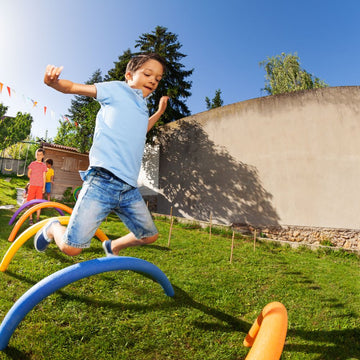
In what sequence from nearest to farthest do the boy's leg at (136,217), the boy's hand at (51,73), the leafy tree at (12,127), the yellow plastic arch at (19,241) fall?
the boy's hand at (51,73), the boy's leg at (136,217), the yellow plastic arch at (19,241), the leafy tree at (12,127)

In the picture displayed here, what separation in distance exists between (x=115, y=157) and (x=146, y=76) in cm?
94

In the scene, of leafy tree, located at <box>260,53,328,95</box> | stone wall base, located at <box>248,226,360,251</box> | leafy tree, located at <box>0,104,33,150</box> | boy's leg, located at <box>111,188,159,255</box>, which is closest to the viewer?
boy's leg, located at <box>111,188,159,255</box>

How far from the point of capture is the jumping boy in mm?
2115

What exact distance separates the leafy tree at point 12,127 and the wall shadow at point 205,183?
2926cm

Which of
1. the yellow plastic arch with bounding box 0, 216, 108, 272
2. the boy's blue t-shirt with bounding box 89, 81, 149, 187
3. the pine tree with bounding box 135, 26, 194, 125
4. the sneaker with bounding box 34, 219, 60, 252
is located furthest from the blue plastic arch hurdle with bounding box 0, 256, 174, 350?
the pine tree with bounding box 135, 26, 194, 125

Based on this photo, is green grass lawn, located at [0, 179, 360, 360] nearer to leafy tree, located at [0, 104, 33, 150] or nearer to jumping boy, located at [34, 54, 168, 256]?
jumping boy, located at [34, 54, 168, 256]

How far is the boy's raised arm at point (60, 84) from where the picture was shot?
1834 mm

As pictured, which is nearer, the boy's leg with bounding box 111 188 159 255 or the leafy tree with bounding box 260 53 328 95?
the boy's leg with bounding box 111 188 159 255

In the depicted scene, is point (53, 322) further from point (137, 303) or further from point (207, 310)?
point (207, 310)

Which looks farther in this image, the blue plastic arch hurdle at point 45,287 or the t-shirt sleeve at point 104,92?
the t-shirt sleeve at point 104,92

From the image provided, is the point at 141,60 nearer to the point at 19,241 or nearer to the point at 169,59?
the point at 19,241

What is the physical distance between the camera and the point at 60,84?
1917 millimetres

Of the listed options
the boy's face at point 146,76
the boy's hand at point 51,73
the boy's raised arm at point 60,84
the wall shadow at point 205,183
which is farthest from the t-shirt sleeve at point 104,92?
the wall shadow at point 205,183

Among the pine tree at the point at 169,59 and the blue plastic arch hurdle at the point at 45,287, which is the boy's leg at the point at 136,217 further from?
the pine tree at the point at 169,59
